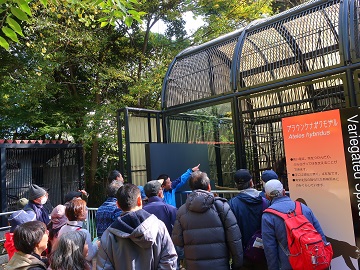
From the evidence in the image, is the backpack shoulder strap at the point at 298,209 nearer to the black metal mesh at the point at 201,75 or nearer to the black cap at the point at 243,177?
the black cap at the point at 243,177

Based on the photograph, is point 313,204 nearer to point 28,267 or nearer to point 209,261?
point 209,261

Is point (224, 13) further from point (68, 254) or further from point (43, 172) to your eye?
point (68, 254)

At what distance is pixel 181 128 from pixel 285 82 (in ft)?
11.2

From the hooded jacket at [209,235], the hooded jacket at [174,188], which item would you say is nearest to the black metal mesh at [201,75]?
the hooded jacket at [174,188]

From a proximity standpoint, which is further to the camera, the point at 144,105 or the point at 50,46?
the point at 144,105

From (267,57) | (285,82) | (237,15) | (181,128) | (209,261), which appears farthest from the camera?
(237,15)

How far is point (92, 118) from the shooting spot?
11406mm

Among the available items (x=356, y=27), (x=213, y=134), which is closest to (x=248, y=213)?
(x=356, y=27)

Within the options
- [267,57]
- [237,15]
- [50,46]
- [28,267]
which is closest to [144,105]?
[50,46]

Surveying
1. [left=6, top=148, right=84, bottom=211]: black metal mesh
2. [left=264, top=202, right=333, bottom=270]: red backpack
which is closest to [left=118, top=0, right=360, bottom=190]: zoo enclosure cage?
[left=264, top=202, right=333, bottom=270]: red backpack

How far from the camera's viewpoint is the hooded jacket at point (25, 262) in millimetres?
2602

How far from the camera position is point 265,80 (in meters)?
6.54

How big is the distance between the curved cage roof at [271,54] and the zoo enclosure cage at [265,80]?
0.04ft

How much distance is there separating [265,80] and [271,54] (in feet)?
1.62
